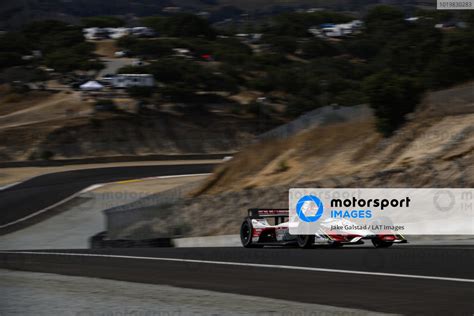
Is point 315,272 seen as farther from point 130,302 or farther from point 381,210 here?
point 381,210

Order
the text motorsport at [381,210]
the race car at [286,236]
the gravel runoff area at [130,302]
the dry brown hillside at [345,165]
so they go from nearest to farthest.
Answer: the gravel runoff area at [130,302] → the race car at [286,236] → the text motorsport at [381,210] → the dry brown hillside at [345,165]

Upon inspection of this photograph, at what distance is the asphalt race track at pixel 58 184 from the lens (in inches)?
1703

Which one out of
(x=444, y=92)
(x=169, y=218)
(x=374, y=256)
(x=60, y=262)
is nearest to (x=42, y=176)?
(x=169, y=218)

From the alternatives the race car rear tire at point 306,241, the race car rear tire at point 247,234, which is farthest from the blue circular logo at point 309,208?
the race car rear tire at point 247,234

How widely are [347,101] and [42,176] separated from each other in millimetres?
30123

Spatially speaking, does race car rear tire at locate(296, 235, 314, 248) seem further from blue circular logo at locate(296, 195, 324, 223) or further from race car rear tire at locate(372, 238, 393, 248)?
race car rear tire at locate(372, 238, 393, 248)

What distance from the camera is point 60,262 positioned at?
16.5 metres

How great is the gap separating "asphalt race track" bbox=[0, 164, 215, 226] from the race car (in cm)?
2312

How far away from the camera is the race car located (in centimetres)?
1712

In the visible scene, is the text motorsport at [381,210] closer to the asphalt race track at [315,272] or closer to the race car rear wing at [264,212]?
the asphalt race track at [315,272]

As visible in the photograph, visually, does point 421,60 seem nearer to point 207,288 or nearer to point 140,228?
point 140,228

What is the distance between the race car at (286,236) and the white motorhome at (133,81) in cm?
6634

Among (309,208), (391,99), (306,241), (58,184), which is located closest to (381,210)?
(309,208)

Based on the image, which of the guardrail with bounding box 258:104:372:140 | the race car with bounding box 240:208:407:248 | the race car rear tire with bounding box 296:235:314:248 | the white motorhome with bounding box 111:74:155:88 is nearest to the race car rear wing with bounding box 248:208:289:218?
the race car with bounding box 240:208:407:248
